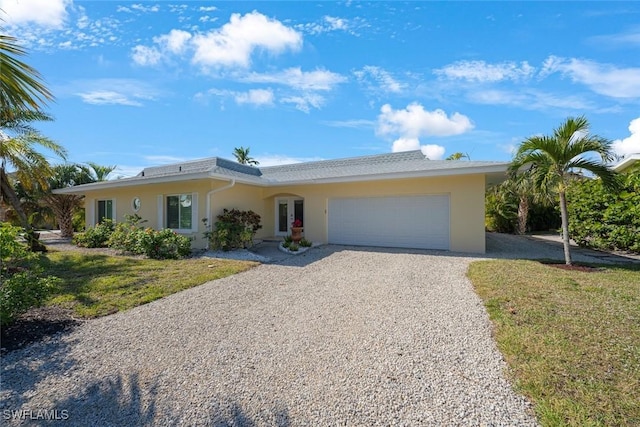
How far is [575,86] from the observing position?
868cm

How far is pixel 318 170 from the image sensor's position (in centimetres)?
1573

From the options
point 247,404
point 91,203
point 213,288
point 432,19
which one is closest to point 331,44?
point 432,19

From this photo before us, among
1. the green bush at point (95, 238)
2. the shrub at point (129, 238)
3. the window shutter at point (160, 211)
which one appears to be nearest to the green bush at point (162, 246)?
the shrub at point (129, 238)

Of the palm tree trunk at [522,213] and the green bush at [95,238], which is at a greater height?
the palm tree trunk at [522,213]

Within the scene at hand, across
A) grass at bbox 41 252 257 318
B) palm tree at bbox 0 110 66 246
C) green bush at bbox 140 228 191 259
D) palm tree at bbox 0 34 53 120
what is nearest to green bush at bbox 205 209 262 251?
green bush at bbox 140 228 191 259

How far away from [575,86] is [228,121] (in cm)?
1220

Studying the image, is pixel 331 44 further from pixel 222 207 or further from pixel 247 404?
pixel 247 404

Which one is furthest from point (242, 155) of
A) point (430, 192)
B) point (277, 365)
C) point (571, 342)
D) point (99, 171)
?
point (571, 342)

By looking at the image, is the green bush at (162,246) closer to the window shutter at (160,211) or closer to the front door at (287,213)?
the window shutter at (160,211)

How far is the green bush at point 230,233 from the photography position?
11.3 metres

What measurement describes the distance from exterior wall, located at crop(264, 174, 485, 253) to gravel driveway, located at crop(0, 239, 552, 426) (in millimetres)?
5686

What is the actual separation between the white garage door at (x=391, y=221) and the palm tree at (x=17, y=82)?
10790 millimetres

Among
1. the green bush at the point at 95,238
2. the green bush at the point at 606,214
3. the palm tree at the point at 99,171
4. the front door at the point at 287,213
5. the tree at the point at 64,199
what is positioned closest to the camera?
the green bush at the point at 606,214

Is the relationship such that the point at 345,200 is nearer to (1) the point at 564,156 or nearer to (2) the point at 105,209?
(1) the point at 564,156
